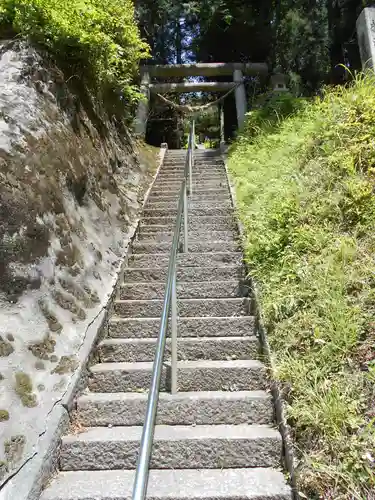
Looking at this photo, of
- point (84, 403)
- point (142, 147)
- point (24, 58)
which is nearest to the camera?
point (84, 403)

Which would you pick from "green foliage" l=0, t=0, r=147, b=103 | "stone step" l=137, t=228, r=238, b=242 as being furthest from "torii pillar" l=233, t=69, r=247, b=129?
"stone step" l=137, t=228, r=238, b=242

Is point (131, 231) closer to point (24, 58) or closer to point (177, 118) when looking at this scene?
point (24, 58)

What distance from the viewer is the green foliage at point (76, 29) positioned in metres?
4.63

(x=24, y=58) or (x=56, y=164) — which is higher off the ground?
(x=24, y=58)

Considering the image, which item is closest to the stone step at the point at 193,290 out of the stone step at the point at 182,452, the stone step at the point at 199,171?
the stone step at the point at 182,452

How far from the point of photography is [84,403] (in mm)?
2893

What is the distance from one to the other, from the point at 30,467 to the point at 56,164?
107 inches

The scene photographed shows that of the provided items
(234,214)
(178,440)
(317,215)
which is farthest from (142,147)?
(178,440)

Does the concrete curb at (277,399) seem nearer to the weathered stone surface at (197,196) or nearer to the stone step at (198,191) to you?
the weathered stone surface at (197,196)

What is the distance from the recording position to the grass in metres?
2.16

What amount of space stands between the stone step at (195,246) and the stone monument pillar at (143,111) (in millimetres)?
4907

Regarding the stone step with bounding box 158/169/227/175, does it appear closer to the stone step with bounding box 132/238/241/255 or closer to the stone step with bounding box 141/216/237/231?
the stone step with bounding box 141/216/237/231


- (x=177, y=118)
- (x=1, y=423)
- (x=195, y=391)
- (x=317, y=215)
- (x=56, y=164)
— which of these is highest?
(x=177, y=118)

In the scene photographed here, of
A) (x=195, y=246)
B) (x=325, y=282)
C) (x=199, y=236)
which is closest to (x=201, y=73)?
Result: (x=199, y=236)
